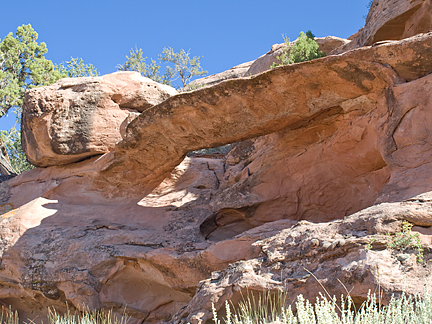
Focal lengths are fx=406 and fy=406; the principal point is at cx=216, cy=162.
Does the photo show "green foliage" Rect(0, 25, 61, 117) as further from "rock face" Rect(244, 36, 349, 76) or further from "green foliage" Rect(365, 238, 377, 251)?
"green foliage" Rect(365, 238, 377, 251)

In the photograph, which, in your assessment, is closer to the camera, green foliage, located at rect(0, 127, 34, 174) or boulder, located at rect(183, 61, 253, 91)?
green foliage, located at rect(0, 127, 34, 174)

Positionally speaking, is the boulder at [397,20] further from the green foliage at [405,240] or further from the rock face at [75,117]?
the green foliage at [405,240]

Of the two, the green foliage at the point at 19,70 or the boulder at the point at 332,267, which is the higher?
the green foliage at the point at 19,70

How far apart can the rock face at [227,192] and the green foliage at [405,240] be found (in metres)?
0.05

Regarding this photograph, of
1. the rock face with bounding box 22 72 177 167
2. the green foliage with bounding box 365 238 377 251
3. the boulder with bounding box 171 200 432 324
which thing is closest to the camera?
the boulder with bounding box 171 200 432 324

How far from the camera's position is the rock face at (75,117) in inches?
327

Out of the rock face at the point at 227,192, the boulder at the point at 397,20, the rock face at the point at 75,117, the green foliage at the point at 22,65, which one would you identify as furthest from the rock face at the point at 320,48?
the green foliage at the point at 22,65

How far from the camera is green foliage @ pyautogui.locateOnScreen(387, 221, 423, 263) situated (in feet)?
11.4

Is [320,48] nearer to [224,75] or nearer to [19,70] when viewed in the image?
[224,75]

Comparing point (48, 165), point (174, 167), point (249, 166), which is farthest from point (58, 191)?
point (249, 166)

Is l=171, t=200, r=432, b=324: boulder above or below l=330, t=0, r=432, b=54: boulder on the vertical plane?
below

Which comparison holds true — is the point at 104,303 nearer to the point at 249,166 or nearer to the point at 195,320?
the point at 195,320

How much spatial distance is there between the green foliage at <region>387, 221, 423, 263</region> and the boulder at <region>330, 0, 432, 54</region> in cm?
617

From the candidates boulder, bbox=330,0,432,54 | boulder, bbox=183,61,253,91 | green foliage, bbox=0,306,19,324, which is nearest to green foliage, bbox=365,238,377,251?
Result: green foliage, bbox=0,306,19,324
